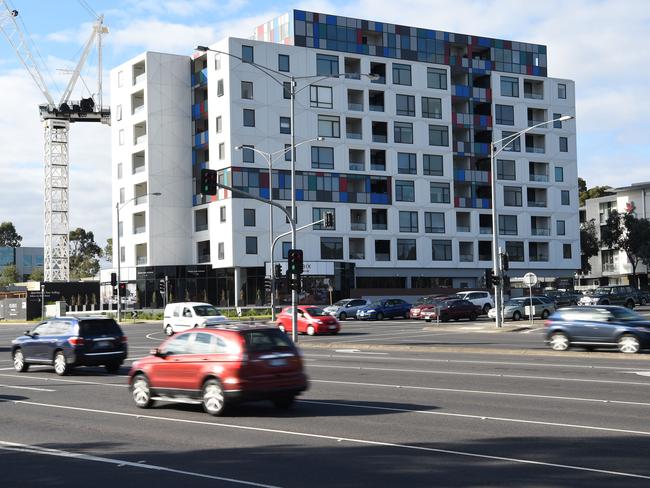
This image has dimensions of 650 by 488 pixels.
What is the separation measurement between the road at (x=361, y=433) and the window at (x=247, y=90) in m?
54.7

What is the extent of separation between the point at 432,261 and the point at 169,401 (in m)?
68.6

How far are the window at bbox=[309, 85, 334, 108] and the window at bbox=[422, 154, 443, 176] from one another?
38.0 feet

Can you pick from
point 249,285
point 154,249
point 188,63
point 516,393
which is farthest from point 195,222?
point 516,393

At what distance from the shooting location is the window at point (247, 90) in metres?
74.2

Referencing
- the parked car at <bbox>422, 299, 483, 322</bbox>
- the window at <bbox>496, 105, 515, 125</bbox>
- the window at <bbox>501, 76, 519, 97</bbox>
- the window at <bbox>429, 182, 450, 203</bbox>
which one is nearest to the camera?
the parked car at <bbox>422, 299, 483, 322</bbox>

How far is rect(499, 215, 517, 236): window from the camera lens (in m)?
85.9

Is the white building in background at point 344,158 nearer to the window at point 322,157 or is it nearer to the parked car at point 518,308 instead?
the window at point 322,157

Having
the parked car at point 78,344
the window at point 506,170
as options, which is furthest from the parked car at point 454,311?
the parked car at point 78,344

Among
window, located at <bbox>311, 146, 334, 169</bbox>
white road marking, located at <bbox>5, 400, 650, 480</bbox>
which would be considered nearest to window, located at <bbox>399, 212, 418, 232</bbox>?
window, located at <bbox>311, 146, 334, 169</bbox>

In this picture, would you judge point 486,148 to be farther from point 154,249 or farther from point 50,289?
point 50,289

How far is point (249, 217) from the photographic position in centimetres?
7456

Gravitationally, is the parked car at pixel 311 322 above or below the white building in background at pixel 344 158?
below

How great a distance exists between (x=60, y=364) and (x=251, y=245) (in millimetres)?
51603

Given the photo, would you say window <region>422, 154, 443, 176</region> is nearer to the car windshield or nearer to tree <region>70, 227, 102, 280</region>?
the car windshield
